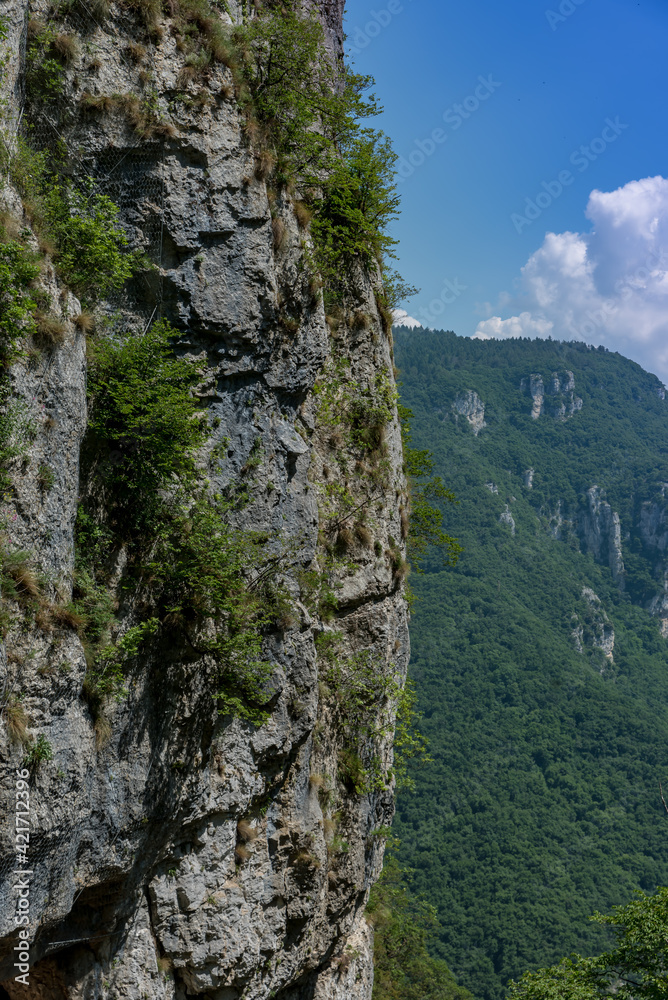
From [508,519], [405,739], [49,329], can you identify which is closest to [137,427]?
[49,329]

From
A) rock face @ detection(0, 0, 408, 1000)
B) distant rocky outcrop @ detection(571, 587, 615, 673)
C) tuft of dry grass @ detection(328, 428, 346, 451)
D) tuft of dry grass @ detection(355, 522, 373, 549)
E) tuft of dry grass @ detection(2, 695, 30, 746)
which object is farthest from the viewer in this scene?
distant rocky outcrop @ detection(571, 587, 615, 673)

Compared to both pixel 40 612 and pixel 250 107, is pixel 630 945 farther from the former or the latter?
pixel 250 107

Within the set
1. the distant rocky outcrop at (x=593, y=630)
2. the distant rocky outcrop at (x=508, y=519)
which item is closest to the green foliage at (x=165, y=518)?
the distant rocky outcrop at (x=593, y=630)

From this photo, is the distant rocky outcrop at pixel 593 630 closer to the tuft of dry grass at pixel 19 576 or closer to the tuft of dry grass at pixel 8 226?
the tuft of dry grass at pixel 19 576

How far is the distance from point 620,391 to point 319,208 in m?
203

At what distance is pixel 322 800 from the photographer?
30.4ft

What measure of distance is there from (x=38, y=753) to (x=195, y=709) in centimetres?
207

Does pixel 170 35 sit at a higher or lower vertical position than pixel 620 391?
lower

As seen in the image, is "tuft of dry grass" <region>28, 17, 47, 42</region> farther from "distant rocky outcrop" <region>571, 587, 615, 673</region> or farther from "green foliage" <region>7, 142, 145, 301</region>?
"distant rocky outcrop" <region>571, 587, 615, 673</region>

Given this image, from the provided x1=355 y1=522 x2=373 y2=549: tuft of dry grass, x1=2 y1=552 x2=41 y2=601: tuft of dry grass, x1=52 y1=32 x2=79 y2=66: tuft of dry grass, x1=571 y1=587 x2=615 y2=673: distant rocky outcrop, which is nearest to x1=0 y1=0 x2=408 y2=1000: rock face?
x1=52 y1=32 x2=79 y2=66: tuft of dry grass

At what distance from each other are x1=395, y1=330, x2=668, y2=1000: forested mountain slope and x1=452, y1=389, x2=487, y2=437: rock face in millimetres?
478

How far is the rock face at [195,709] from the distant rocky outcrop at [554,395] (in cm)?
18326

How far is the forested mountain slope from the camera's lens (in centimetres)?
6191

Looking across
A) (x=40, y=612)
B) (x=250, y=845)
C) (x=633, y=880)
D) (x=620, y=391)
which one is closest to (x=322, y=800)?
(x=250, y=845)
